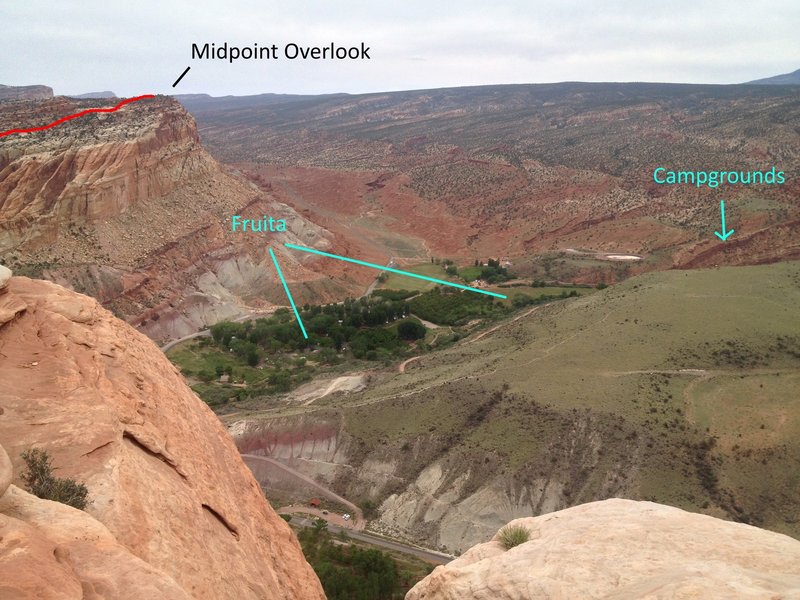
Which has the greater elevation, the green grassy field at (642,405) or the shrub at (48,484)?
the shrub at (48,484)

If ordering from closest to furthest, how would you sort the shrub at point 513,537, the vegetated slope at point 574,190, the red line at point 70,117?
1. the shrub at point 513,537
2. the red line at point 70,117
3. the vegetated slope at point 574,190

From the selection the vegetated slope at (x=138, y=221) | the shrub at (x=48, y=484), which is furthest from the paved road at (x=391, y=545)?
the vegetated slope at (x=138, y=221)

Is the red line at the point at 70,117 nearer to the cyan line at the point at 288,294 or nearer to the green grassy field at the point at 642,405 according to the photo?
the cyan line at the point at 288,294

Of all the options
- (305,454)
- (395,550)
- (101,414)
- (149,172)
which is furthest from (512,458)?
(149,172)

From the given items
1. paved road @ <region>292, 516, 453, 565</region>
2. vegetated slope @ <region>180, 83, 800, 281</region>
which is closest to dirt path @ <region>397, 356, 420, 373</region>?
paved road @ <region>292, 516, 453, 565</region>

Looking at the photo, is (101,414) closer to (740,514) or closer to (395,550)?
(395,550)

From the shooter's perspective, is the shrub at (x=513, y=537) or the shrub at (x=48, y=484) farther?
the shrub at (x=513, y=537)
